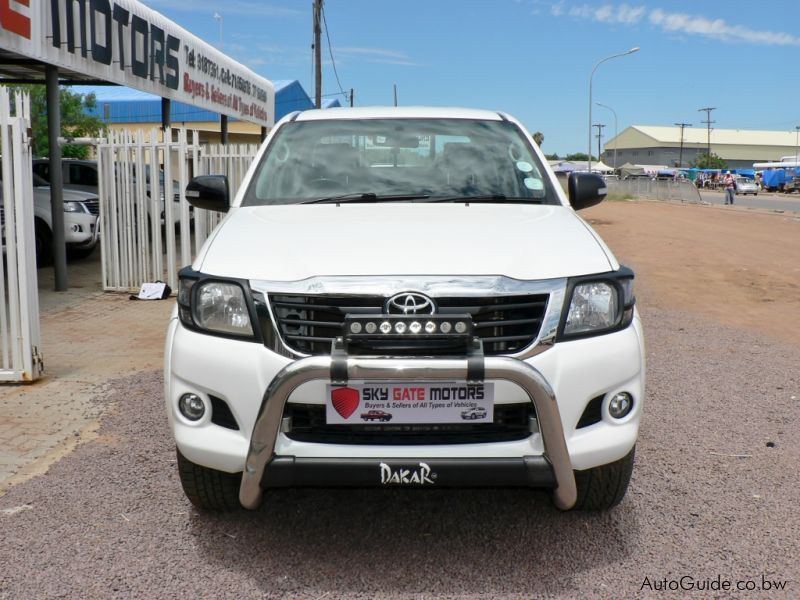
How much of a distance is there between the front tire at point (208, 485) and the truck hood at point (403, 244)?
2.65ft

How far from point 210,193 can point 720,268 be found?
1096 centimetres

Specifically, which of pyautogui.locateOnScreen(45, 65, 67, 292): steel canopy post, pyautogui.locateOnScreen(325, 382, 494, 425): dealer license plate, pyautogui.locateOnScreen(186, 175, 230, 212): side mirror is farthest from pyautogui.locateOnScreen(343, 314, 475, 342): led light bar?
pyautogui.locateOnScreen(45, 65, 67, 292): steel canopy post

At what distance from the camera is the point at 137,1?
39.2 feet

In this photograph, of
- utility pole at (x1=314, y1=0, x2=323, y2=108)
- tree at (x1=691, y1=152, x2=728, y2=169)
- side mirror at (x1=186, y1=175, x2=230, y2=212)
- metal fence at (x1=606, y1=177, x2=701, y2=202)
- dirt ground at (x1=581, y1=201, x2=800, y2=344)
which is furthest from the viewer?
tree at (x1=691, y1=152, x2=728, y2=169)

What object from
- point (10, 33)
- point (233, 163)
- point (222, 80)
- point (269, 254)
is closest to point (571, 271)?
point (269, 254)

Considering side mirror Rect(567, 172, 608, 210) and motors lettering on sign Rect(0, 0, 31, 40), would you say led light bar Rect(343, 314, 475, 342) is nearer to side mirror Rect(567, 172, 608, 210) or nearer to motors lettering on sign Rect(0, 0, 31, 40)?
side mirror Rect(567, 172, 608, 210)

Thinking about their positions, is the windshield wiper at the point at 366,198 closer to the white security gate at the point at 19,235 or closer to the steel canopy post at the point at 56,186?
the white security gate at the point at 19,235

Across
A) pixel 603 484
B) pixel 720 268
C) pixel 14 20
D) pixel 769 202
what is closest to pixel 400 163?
pixel 603 484

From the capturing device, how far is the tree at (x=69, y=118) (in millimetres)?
37031

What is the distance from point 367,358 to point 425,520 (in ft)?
3.50

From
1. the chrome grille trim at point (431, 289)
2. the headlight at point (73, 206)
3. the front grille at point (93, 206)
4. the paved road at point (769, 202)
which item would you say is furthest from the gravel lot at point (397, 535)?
the paved road at point (769, 202)

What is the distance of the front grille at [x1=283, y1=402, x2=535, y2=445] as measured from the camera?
113 inches

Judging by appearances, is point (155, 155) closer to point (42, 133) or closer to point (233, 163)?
point (233, 163)

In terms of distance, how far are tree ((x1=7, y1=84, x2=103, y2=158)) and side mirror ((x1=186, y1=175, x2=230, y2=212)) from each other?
114 feet
